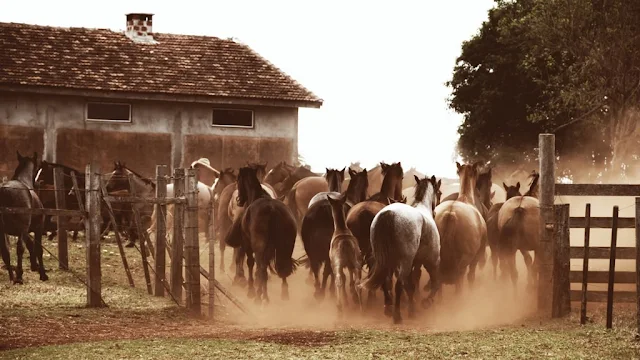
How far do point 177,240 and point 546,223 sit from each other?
18.5ft

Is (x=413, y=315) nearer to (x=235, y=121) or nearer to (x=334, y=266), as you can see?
(x=334, y=266)

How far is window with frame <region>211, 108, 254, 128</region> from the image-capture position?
37844 millimetres

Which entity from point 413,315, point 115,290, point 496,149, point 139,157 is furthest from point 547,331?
point 496,149

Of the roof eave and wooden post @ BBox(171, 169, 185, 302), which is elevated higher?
the roof eave

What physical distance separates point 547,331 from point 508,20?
35.1 meters

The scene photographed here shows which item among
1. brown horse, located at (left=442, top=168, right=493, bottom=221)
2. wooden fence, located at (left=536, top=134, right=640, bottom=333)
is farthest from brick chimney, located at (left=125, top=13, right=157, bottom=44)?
wooden fence, located at (left=536, top=134, right=640, bottom=333)

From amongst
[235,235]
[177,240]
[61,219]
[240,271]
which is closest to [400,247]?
[177,240]

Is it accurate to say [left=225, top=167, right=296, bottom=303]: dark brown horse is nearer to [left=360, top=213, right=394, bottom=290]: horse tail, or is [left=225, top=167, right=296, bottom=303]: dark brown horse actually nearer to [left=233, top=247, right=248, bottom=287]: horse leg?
[left=233, top=247, right=248, bottom=287]: horse leg

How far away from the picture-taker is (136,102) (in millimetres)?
36781

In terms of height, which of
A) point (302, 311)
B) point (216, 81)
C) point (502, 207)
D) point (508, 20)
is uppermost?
point (508, 20)

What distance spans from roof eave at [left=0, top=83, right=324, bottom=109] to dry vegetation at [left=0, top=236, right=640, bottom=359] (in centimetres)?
1592

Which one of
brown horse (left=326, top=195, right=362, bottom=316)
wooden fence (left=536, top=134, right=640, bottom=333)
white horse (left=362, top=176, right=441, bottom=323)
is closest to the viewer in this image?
wooden fence (left=536, top=134, right=640, bottom=333)

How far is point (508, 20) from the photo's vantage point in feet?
156

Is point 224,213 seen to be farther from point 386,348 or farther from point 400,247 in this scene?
point 386,348
